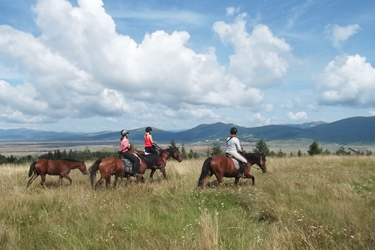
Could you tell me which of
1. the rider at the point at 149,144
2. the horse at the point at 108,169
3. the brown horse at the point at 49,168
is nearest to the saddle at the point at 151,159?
the rider at the point at 149,144

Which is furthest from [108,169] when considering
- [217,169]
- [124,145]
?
[217,169]

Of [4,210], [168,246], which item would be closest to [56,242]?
[168,246]

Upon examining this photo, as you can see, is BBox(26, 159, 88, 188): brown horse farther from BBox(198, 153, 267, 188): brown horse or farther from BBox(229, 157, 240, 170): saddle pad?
BBox(229, 157, 240, 170): saddle pad

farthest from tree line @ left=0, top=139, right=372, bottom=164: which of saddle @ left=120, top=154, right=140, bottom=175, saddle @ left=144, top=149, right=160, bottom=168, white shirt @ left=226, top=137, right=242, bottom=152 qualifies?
white shirt @ left=226, top=137, right=242, bottom=152

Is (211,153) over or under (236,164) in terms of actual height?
under

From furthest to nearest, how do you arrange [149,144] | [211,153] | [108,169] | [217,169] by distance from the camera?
[211,153] < [149,144] < [108,169] < [217,169]

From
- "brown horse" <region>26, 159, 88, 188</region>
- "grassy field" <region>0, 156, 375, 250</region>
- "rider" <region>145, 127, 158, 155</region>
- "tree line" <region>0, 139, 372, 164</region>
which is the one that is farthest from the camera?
"tree line" <region>0, 139, 372, 164</region>

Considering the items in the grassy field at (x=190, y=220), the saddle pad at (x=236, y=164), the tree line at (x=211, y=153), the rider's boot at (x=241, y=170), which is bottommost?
the tree line at (x=211, y=153)

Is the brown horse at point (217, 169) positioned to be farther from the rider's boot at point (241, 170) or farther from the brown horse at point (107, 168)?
the brown horse at point (107, 168)

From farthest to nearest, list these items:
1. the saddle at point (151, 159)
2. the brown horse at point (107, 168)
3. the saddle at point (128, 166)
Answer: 1. the saddle at point (151, 159)
2. the saddle at point (128, 166)
3. the brown horse at point (107, 168)

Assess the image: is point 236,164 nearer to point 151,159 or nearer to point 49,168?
point 151,159

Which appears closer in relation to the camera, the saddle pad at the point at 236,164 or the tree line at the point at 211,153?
the saddle pad at the point at 236,164

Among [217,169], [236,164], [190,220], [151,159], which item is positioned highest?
[151,159]

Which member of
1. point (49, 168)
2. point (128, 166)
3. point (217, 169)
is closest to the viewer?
point (217, 169)
